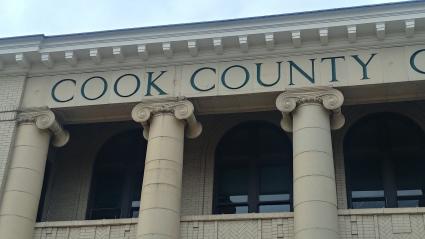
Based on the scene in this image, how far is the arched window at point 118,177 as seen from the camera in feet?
69.9

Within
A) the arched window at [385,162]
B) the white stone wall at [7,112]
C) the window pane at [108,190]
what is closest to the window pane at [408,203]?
the arched window at [385,162]

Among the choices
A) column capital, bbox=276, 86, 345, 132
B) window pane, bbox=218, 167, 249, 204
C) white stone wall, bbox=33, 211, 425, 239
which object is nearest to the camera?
white stone wall, bbox=33, 211, 425, 239

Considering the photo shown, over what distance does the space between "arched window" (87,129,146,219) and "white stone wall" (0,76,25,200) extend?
328 cm

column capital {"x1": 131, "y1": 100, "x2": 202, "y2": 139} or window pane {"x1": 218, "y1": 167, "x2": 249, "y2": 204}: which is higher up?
column capital {"x1": 131, "y1": 100, "x2": 202, "y2": 139}

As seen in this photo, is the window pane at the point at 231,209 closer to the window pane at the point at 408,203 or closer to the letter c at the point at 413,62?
the window pane at the point at 408,203

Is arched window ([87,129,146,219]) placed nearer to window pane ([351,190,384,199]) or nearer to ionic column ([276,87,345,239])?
ionic column ([276,87,345,239])

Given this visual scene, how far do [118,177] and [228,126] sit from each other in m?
3.90

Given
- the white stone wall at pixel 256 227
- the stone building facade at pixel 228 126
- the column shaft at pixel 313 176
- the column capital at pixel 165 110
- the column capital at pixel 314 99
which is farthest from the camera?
the column capital at pixel 165 110

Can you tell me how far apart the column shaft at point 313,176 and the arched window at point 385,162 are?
2.71 metres

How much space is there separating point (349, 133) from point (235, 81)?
4.18 m

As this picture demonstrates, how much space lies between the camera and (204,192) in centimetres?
2039

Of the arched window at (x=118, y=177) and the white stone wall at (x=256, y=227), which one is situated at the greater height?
the arched window at (x=118, y=177)

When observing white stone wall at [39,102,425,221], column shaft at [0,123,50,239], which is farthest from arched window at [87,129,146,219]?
column shaft at [0,123,50,239]

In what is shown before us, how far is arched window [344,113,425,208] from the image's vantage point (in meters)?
19.7
